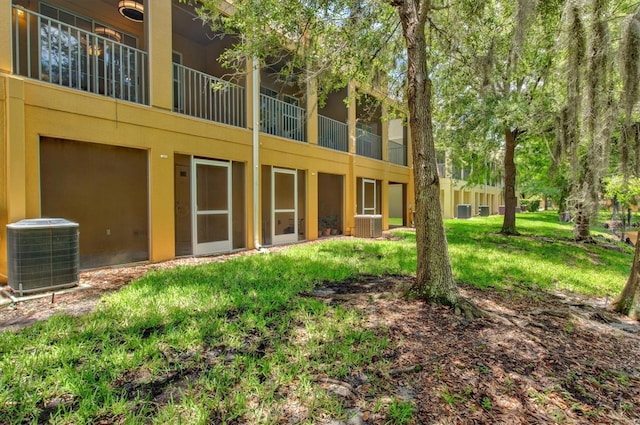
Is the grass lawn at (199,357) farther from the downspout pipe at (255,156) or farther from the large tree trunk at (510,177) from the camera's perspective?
the large tree trunk at (510,177)

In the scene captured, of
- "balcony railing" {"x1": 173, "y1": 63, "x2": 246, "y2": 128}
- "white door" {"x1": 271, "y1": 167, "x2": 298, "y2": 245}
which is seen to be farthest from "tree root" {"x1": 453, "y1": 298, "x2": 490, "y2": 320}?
"balcony railing" {"x1": 173, "y1": 63, "x2": 246, "y2": 128}

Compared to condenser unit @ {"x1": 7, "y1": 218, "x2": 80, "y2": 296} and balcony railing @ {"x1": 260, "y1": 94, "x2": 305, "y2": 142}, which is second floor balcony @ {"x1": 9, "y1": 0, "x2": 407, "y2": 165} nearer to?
balcony railing @ {"x1": 260, "y1": 94, "x2": 305, "y2": 142}

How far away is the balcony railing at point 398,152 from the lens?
16664 mm

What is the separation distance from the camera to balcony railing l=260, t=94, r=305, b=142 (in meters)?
9.57

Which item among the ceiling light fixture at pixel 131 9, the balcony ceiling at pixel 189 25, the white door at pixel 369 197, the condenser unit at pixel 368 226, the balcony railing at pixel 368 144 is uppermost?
the balcony ceiling at pixel 189 25

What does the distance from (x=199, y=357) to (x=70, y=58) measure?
5867 millimetres

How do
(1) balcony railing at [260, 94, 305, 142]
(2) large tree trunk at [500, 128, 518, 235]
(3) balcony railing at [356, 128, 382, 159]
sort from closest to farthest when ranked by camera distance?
(1) balcony railing at [260, 94, 305, 142]
(2) large tree trunk at [500, 128, 518, 235]
(3) balcony railing at [356, 128, 382, 159]

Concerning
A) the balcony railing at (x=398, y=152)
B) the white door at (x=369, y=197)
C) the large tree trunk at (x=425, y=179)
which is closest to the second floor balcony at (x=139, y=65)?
the white door at (x=369, y=197)

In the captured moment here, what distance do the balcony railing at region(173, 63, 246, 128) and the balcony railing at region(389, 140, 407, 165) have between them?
31.4 ft

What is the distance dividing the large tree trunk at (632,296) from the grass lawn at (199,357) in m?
1.18

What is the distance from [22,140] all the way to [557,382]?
7031mm

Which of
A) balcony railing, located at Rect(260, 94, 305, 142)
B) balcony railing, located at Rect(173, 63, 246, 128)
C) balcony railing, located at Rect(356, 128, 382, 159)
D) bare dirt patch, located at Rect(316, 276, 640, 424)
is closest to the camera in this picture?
bare dirt patch, located at Rect(316, 276, 640, 424)

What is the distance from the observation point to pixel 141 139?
253 inches

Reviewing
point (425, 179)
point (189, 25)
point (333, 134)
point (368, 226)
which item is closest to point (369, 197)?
point (368, 226)
